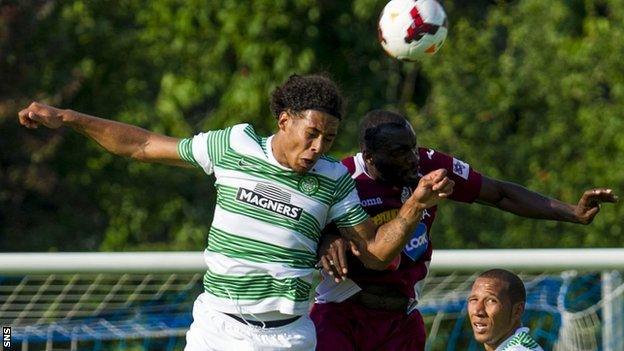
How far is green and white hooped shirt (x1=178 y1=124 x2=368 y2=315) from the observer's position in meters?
6.99

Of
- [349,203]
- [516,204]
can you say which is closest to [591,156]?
[516,204]

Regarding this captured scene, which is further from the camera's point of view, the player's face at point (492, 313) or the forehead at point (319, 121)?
the player's face at point (492, 313)

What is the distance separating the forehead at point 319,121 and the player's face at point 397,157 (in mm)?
565

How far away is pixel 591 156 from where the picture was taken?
51.0 ft

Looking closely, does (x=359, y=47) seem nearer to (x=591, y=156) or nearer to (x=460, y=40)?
(x=460, y=40)

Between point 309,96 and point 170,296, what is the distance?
3293 millimetres

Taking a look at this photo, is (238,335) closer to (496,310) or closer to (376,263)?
(376,263)

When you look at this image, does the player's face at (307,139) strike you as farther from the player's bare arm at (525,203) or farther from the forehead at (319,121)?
the player's bare arm at (525,203)

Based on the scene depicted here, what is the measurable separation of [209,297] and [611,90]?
916cm

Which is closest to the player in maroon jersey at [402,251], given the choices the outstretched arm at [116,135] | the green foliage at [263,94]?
the outstretched arm at [116,135]

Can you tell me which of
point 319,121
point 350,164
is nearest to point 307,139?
point 319,121

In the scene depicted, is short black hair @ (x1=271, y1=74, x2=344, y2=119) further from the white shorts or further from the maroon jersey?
the white shorts

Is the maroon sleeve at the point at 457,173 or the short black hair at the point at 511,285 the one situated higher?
the maroon sleeve at the point at 457,173

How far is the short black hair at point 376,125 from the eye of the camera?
756 cm
